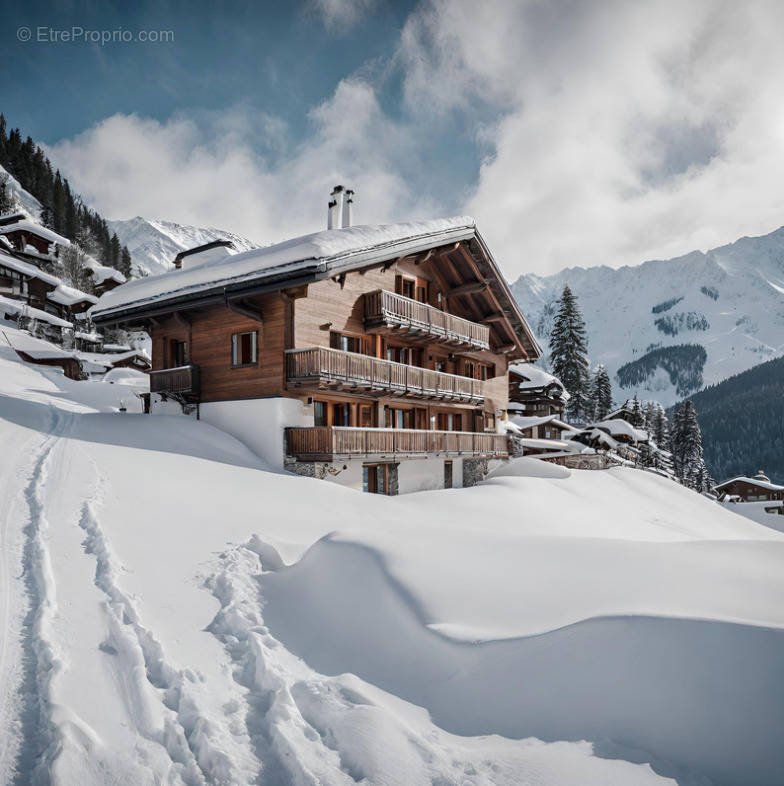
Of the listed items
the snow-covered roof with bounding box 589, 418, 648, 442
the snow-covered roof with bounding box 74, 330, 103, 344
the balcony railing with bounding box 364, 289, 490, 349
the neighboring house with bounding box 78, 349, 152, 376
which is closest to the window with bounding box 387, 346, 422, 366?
the balcony railing with bounding box 364, 289, 490, 349

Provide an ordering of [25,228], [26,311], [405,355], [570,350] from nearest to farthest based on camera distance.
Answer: [405,355]
[26,311]
[570,350]
[25,228]

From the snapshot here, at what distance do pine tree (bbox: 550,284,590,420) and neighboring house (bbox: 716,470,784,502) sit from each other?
33694 mm

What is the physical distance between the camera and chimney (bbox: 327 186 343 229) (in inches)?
872

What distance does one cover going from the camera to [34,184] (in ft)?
273

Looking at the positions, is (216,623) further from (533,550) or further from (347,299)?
(347,299)

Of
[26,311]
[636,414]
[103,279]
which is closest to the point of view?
[26,311]

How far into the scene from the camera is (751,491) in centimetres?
7044

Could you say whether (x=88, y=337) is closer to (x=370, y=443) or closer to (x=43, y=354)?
(x=43, y=354)

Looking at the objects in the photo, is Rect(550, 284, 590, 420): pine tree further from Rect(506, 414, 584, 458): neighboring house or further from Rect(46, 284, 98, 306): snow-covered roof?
Rect(46, 284, 98, 306): snow-covered roof

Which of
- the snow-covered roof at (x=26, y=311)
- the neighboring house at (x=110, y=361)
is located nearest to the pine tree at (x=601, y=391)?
the neighboring house at (x=110, y=361)

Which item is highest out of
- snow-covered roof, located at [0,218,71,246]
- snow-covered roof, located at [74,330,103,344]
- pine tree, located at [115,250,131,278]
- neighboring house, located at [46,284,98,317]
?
pine tree, located at [115,250,131,278]

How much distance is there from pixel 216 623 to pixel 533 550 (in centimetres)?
412

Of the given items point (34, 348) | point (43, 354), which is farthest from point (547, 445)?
point (34, 348)

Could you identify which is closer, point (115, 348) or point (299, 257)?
point (299, 257)
